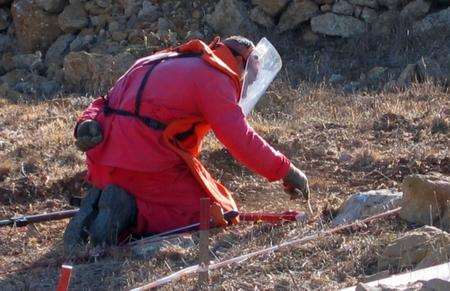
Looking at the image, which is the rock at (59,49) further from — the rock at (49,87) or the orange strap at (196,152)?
the orange strap at (196,152)

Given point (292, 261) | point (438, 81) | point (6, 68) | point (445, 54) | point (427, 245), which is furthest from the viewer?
point (6, 68)

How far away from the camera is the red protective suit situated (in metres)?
5.46

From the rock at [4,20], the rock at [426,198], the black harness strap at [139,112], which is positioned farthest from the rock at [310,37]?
the rock at [426,198]

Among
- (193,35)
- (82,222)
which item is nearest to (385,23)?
(193,35)

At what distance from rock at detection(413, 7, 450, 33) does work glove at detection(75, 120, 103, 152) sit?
521 cm

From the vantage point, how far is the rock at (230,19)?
34.8 ft

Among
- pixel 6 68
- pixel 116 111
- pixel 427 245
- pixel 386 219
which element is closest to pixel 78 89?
pixel 6 68

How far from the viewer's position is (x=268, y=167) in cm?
548

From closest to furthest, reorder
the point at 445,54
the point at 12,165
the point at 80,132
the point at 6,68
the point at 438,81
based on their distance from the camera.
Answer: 1. the point at 80,132
2. the point at 12,165
3. the point at 438,81
4. the point at 445,54
5. the point at 6,68

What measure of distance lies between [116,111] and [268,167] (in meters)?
0.83

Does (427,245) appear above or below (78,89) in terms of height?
above

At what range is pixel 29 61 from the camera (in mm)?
10875

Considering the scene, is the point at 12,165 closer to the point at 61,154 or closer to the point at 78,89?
the point at 61,154

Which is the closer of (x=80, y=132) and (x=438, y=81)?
(x=80, y=132)
